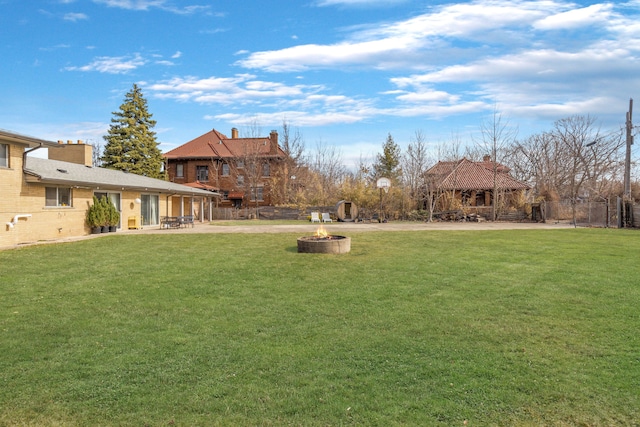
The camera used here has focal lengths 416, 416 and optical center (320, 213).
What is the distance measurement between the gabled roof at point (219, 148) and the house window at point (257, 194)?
356 centimetres

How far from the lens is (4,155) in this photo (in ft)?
47.4

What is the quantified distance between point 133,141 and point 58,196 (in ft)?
73.3

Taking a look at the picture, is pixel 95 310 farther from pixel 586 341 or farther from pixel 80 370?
pixel 586 341

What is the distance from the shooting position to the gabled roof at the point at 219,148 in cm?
4381

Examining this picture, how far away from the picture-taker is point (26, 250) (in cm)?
1284

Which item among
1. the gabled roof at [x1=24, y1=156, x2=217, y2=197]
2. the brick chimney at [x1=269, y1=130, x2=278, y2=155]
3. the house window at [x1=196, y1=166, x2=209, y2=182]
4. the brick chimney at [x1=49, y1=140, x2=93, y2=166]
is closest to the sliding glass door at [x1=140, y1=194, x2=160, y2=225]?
the gabled roof at [x1=24, y1=156, x2=217, y2=197]

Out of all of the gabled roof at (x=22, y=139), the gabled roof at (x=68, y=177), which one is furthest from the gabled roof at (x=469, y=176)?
the gabled roof at (x=22, y=139)

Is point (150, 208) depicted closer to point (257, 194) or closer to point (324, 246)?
point (324, 246)

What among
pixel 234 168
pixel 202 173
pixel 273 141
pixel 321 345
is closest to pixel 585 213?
pixel 273 141

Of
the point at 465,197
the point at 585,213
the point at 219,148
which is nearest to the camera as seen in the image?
the point at 585,213

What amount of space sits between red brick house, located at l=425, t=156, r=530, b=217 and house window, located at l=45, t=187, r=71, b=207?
77.5ft

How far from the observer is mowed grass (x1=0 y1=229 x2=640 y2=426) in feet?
10.8

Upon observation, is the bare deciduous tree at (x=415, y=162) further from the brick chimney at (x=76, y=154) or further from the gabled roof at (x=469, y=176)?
the brick chimney at (x=76, y=154)

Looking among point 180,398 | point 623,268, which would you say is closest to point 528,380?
point 180,398
